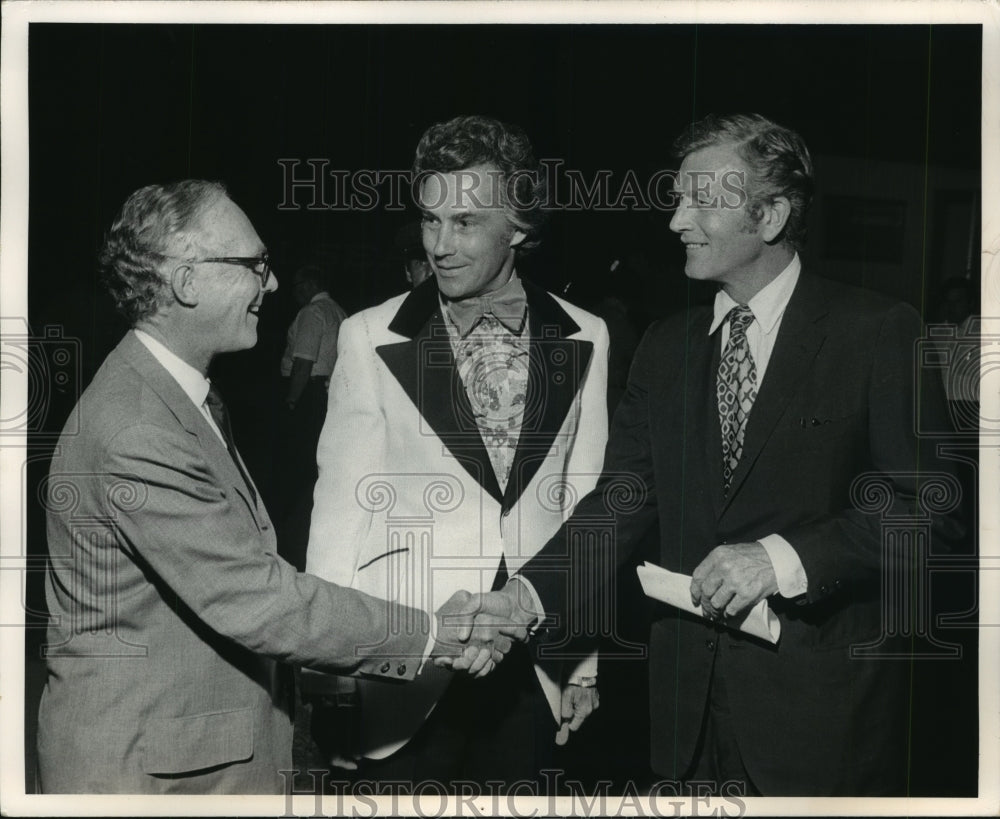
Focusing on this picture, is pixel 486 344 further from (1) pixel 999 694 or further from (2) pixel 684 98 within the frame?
(1) pixel 999 694

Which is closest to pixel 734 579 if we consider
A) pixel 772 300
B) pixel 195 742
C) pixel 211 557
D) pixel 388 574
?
pixel 772 300

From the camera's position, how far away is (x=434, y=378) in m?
3.60

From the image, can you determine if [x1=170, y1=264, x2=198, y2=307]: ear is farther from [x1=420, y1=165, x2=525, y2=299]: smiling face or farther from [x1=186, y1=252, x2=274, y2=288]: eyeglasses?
[x1=420, y1=165, x2=525, y2=299]: smiling face

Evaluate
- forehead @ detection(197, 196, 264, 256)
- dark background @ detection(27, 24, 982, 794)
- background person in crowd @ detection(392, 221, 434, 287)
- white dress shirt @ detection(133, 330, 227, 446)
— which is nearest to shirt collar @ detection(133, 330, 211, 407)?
white dress shirt @ detection(133, 330, 227, 446)

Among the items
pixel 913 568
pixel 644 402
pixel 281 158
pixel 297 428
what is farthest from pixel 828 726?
pixel 281 158

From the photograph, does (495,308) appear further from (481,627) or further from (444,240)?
(481,627)

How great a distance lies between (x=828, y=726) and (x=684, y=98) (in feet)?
7.12

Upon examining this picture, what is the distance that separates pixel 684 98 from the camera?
143 inches

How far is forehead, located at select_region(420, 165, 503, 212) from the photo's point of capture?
359 cm

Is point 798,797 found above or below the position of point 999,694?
below

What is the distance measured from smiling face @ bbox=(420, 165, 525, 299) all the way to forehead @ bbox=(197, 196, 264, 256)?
578 mm

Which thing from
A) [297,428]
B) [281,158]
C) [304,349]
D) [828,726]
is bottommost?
[828,726]

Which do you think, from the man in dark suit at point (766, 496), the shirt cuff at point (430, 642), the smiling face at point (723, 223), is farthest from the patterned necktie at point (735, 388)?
the shirt cuff at point (430, 642)

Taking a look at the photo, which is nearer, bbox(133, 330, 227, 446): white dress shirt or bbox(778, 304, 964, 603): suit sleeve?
bbox(133, 330, 227, 446): white dress shirt
